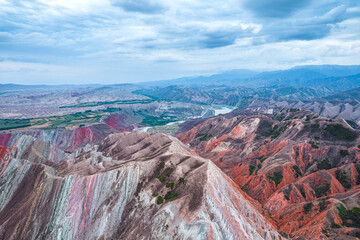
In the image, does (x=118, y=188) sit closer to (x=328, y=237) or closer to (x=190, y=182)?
(x=190, y=182)

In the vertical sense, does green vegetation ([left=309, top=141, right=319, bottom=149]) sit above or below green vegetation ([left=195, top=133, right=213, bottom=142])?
above

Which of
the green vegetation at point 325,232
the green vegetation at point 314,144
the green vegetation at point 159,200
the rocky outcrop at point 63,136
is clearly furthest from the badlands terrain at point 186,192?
the rocky outcrop at point 63,136

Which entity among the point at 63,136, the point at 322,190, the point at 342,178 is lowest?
the point at 63,136

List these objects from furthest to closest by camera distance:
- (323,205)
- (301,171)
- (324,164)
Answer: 1. (301,171)
2. (324,164)
3. (323,205)

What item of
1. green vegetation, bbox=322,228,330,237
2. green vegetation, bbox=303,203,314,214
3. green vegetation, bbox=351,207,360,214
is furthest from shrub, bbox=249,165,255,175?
green vegetation, bbox=322,228,330,237

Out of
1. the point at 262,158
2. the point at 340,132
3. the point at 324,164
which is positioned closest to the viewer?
the point at 324,164

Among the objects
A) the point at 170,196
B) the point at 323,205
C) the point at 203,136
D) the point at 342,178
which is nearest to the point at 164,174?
the point at 170,196

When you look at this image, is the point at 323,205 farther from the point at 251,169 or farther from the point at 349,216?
the point at 251,169

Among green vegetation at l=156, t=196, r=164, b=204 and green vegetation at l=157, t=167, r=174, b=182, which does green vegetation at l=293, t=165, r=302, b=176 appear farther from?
green vegetation at l=156, t=196, r=164, b=204
